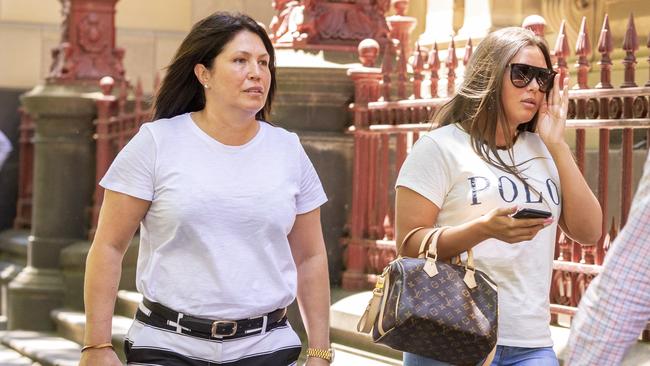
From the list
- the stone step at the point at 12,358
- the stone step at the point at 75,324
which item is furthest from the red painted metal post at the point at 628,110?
the stone step at the point at 12,358

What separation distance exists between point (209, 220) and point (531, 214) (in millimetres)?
915

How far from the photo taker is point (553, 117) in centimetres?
450

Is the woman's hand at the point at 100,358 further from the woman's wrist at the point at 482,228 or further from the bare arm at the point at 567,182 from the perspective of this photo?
the bare arm at the point at 567,182

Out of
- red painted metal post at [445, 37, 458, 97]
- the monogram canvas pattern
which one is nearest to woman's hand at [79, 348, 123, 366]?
the monogram canvas pattern

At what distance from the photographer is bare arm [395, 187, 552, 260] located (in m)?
3.92

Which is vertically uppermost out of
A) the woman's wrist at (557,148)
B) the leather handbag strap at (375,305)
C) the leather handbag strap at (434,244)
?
the woman's wrist at (557,148)

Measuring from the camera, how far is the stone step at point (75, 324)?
9533 millimetres

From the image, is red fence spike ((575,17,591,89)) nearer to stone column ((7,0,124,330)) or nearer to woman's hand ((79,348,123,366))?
woman's hand ((79,348,123,366))

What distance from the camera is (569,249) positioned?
6613 millimetres

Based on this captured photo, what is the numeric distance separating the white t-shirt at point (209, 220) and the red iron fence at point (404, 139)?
250cm

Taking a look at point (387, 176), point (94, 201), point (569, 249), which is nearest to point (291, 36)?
point (387, 176)

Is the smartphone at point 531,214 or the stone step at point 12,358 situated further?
the stone step at point 12,358

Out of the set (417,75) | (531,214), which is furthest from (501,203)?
(417,75)

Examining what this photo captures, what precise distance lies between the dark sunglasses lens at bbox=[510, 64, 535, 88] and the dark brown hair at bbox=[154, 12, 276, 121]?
73 centimetres
